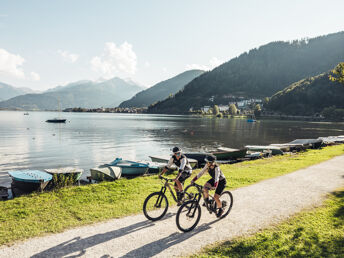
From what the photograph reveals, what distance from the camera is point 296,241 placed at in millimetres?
8445

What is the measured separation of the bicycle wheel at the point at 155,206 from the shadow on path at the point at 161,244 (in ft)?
4.62

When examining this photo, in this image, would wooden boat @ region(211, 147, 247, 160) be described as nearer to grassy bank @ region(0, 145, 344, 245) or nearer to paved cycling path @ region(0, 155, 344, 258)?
grassy bank @ region(0, 145, 344, 245)

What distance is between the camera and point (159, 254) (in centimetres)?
749

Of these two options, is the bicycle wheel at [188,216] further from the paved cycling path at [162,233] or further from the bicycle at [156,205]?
the bicycle at [156,205]

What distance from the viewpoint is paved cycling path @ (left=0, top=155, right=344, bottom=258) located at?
7629mm

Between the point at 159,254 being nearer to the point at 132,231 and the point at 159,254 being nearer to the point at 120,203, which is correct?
the point at 132,231

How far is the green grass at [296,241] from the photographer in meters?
7.71

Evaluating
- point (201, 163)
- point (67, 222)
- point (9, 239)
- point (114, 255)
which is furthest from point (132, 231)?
point (201, 163)

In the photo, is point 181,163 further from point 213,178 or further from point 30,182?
point 30,182

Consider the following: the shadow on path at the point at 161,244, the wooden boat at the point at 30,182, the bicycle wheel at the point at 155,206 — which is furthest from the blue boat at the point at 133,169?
the shadow on path at the point at 161,244

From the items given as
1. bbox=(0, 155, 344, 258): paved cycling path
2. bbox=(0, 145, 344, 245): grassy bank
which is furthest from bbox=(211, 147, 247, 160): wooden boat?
bbox=(0, 155, 344, 258): paved cycling path

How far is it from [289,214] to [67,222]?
9551mm

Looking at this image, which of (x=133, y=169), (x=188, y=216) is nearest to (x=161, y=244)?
(x=188, y=216)

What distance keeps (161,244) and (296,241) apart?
472 cm
